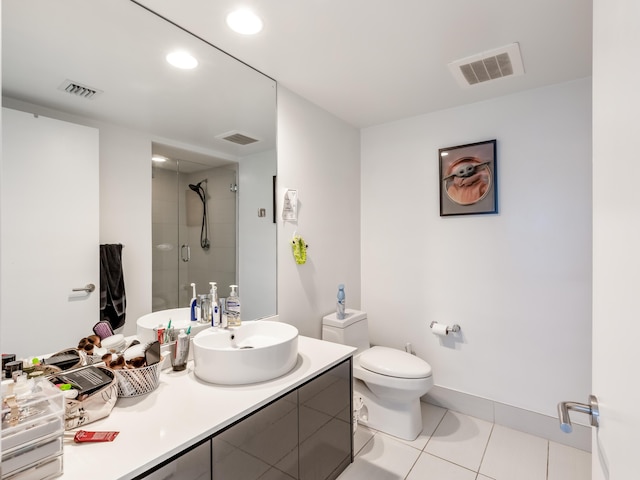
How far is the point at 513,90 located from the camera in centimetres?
220

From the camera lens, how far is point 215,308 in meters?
1.72

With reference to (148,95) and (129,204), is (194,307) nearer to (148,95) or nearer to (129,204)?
(129,204)

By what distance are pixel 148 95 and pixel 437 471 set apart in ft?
8.15

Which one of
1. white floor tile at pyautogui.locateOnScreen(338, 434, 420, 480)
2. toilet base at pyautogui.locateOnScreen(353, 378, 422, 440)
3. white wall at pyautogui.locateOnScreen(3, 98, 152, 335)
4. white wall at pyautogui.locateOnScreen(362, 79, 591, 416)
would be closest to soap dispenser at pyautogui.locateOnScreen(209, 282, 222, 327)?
white wall at pyautogui.locateOnScreen(3, 98, 152, 335)

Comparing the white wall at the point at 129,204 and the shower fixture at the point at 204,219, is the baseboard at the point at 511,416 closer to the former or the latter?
the shower fixture at the point at 204,219

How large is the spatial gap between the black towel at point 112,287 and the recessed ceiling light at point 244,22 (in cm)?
112

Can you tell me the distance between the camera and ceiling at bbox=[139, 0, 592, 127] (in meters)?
1.42

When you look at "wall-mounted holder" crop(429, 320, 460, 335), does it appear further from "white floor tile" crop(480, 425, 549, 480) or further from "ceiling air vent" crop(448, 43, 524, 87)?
"ceiling air vent" crop(448, 43, 524, 87)

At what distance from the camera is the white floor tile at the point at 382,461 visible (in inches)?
72.5

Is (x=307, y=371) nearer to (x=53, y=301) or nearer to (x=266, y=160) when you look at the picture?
(x=53, y=301)

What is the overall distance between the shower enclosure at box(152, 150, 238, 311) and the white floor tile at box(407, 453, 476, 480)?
1.47 meters
